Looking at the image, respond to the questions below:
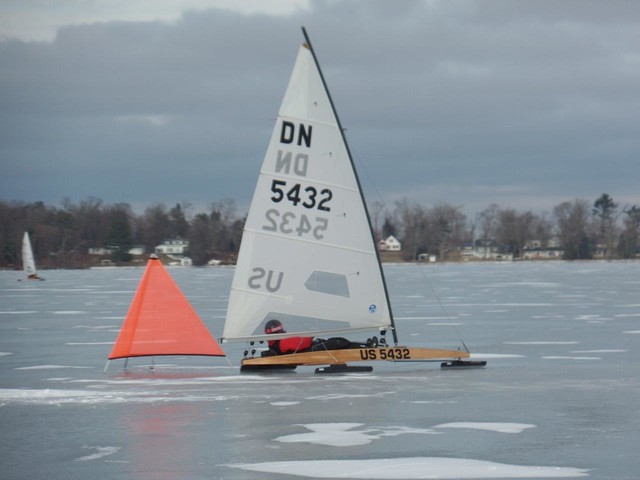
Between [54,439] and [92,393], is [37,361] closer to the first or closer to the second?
[92,393]

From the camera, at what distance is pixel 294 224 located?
52.6 feet

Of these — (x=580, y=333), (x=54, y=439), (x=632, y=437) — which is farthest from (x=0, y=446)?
(x=580, y=333)

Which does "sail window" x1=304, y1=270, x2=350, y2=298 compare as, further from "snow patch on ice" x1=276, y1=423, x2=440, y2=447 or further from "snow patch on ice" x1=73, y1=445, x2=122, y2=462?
"snow patch on ice" x1=73, y1=445, x2=122, y2=462

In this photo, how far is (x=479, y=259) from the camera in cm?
16900

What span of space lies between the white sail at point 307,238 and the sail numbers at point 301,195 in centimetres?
1

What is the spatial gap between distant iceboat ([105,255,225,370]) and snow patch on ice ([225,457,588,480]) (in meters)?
7.59

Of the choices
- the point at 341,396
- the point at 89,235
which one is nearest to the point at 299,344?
the point at 341,396

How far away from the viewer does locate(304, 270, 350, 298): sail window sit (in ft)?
52.9

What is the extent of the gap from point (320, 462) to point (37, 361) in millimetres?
9917

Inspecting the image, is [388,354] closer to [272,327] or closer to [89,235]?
[272,327]

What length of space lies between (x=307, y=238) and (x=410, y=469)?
7474 mm

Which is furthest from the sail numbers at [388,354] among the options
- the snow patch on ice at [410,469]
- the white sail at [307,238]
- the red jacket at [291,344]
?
the snow patch on ice at [410,469]

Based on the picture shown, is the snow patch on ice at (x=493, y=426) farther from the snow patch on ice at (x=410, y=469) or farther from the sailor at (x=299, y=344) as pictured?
the sailor at (x=299, y=344)

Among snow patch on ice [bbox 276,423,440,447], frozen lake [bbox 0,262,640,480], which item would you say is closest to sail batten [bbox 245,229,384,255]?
frozen lake [bbox 0,262,640,480]
